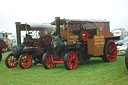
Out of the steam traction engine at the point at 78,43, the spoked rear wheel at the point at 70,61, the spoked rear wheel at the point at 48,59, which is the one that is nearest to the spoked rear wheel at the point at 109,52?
the steam traction engine at the point at 78,43

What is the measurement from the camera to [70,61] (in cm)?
673

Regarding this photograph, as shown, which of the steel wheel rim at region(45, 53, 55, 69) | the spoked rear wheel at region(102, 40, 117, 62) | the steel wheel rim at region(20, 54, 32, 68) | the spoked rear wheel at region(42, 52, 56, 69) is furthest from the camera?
the spoked rear wheel at region(102, 40, 117, 62)

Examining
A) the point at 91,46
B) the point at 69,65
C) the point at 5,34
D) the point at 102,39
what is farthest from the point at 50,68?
the point at 5,34

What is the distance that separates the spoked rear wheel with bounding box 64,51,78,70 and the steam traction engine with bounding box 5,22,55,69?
1.94 metres

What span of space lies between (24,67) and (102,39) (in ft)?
10.3

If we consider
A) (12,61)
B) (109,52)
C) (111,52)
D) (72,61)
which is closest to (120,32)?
(111,52)

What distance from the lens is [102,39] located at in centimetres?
791

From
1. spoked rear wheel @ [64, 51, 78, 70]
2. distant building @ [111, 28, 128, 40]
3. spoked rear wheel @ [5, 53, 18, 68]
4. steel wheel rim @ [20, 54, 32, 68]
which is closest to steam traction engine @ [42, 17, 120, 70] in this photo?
spoked rear wheel @ [64, 51, 78, 70]

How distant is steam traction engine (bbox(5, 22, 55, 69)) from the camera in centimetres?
783

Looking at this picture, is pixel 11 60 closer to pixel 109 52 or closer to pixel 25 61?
pixel 25 61

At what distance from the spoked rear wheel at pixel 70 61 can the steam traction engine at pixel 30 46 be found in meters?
1.94

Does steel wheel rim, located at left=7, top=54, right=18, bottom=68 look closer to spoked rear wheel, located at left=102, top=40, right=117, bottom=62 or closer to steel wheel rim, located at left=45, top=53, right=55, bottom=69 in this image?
steel wheel rim, located at left=45, top=53, right=55, bottom=69

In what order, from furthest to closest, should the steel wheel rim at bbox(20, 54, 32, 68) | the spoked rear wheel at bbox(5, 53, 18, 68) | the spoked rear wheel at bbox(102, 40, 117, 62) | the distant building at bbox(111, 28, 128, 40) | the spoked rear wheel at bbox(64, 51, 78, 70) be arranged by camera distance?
the distant building at bbox(111, 28, 128, 40)
the spoked rear wheel at bbox(5, 53, 18, 68)
the spoked rear wheel at bbox(102, 40, 117, 62)
the steel wheel rim at bbox(20, 54, 32, 68)
the spoked rear wheel at bbox(64, 51, 78, 70)

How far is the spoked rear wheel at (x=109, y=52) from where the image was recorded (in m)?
7.96
